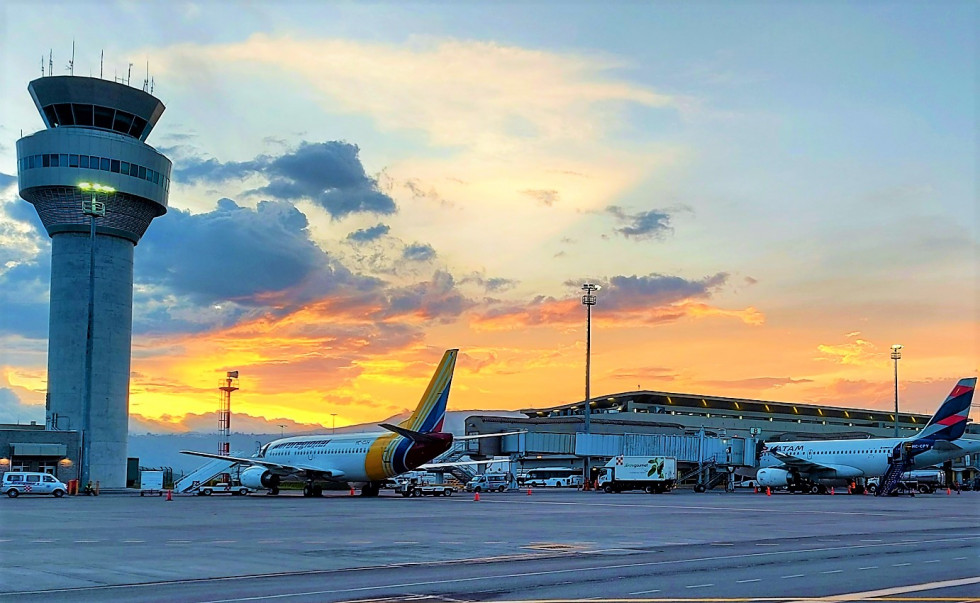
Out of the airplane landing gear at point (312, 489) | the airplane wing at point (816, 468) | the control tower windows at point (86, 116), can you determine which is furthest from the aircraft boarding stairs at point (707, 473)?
the control tower windows at point (86, 116)

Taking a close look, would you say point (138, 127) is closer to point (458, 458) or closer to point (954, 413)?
point (458, 458)

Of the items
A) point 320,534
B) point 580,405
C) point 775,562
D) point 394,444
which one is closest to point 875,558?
point 775,562

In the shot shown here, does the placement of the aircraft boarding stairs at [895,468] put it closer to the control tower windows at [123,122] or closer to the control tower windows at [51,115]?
the control tower windows at [123,122]

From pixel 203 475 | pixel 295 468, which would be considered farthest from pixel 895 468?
pixel 203 475

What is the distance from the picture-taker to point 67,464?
73750 millimetres

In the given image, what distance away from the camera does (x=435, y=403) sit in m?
59.5

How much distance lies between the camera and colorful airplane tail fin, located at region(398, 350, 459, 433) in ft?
194

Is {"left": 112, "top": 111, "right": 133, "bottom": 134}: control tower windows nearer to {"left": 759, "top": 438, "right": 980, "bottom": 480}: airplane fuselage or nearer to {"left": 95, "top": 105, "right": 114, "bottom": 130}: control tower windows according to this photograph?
{"left": 95, "top": 105, "right": 114, "bottom": 130}: control tower windows

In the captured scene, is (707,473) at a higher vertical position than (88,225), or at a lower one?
lower

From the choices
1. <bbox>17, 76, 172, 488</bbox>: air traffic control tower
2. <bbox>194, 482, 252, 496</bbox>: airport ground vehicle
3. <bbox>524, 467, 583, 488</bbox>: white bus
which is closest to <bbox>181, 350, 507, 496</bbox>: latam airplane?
<bbox>194, 482, 252, 496</bbox>: airport ground vehicle

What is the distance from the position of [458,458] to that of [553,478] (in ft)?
60.9

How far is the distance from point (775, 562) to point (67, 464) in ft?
219

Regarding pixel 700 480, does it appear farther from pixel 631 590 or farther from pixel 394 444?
pixel 631 590

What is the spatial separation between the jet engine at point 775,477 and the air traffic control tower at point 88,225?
5544 cm
